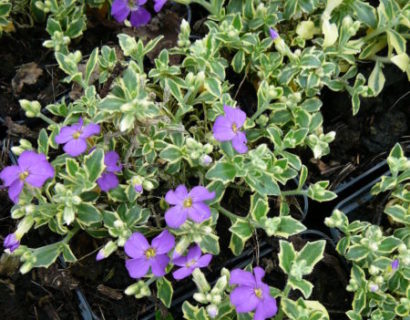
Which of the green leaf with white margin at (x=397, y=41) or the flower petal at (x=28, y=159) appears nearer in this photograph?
the flower petal at (x=28, y=159)

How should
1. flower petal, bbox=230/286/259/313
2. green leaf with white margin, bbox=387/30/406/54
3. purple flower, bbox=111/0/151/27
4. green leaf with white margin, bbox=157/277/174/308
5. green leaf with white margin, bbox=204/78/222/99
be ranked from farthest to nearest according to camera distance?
1. purple flower, bbox=111/0/151/27
2. green leaf with white margin, bbox=387/30/406/54
3. green leaf with white margin, bbox=204/78/222/99
4. green leaf with white margin, bbox=157/277/174/308
5. flower petal, bbox=230/286/259/313

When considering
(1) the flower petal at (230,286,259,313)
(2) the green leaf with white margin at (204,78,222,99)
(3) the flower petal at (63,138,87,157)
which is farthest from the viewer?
(2) the green leaf with white margin at (204,78,222,99)

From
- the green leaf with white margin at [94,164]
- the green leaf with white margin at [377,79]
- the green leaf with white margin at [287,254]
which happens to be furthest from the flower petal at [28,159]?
the green leaf with white margin at [377,79]

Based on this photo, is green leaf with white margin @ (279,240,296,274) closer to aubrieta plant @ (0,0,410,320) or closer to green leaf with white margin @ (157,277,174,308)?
aubrieta plant @ (0,0,410,320)

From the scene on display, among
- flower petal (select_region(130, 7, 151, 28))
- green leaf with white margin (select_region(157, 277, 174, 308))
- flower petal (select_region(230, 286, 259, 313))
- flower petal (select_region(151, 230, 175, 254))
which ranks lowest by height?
green leaf with white margin (select_region(157, 277, 174, 308))

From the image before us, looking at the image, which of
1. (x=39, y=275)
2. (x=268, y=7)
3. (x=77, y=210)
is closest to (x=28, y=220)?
(x=77, y=210)

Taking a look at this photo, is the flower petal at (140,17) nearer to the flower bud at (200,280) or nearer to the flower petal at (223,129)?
the flower petal at (223,129)

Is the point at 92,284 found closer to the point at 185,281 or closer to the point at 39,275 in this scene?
the point at 39,275

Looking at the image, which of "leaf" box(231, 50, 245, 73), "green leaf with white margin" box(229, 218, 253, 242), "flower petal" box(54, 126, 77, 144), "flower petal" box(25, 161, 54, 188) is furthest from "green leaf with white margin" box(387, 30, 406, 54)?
"flower petal" box(25, 161, 54, 188)
